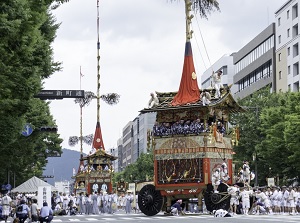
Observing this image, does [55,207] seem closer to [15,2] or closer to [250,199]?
[250,199]

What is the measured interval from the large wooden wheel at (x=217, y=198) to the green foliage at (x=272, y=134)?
2173 centimetres

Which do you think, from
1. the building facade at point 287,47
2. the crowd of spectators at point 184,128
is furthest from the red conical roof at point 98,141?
the crowd of spectators at point 184,128

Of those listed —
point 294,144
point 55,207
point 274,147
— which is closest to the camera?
point 55,207

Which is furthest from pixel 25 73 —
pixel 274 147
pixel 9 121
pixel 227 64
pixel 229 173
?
pixel 227 64

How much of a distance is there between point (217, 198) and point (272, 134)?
93.2 ft

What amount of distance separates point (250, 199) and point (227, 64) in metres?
88.3

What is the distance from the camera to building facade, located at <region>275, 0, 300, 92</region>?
93.6 meters

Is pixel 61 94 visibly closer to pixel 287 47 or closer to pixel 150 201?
pixel 150 201

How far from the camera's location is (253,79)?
365 ft

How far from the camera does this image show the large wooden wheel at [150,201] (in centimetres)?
4284

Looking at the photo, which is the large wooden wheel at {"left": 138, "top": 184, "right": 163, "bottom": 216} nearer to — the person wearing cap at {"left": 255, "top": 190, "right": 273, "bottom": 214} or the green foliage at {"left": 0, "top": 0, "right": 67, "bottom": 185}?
the person wearing cap at {"left": 255, "top": 190, "right": 273, "bottom": 214}

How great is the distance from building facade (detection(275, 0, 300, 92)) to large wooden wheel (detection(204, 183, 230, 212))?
5215 centimetres

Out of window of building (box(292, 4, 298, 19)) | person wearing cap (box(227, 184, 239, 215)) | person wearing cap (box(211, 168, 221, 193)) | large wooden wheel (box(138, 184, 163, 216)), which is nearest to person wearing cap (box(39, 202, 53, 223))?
large wooden wheel (box(138, 184, 163, 216))

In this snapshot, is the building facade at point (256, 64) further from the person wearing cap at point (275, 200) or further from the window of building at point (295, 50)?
the person wearing cap at point (275, 200)
